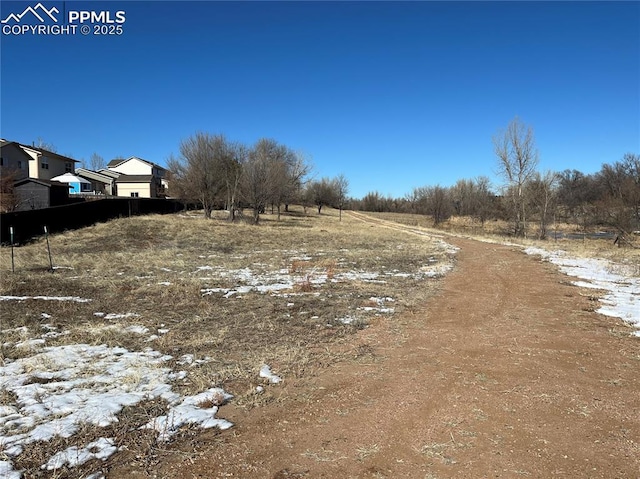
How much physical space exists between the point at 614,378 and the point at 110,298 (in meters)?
9.33

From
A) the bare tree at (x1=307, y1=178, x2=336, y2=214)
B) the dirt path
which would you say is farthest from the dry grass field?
the bare tree at (x1=307, y1=178, x2=336, y2=214)

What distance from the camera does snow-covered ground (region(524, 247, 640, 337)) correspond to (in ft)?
26.7

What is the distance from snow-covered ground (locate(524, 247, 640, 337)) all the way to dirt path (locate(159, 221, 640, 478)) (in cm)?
154

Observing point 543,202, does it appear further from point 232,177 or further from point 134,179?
point 134,179

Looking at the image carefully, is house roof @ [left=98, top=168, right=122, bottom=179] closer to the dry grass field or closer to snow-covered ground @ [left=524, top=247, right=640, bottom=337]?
the dry grass field

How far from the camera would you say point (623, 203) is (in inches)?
1048

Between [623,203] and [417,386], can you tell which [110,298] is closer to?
[417,386]

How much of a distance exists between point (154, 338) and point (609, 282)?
11.9 m

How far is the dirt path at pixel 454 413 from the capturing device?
124 inches

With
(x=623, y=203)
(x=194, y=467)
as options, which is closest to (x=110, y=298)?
(x=194, y=467)

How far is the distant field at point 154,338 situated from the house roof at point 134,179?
165 feet

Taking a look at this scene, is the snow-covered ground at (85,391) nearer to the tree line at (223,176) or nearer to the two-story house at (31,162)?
the tree line at (223,176)

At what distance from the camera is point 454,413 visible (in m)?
3.94

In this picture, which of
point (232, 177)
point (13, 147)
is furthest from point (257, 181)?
point (13, 147)
